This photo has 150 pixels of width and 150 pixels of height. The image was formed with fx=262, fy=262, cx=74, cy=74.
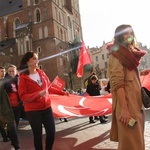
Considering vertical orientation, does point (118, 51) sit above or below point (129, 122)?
above

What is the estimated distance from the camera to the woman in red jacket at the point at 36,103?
3836 millimetres

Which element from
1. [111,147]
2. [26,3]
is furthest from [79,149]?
[26,3]

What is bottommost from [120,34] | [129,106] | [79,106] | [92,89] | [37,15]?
[79,106]

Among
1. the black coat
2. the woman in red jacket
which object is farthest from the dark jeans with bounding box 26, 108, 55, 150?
the black coat

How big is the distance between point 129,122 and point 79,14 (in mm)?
56305

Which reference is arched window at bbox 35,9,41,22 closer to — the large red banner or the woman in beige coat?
the large red banner

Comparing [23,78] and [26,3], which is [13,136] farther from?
[26,3]

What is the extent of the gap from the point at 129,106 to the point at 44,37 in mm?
43000

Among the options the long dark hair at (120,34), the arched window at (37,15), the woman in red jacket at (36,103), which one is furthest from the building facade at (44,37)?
the long dark hair at (120,34)

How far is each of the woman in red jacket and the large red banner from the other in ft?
8.87

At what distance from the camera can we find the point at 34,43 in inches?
1786

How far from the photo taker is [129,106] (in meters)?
2.60

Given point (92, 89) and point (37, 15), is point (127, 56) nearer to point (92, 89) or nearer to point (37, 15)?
point (92, 89)

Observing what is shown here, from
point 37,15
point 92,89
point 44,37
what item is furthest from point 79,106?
point 37,15
